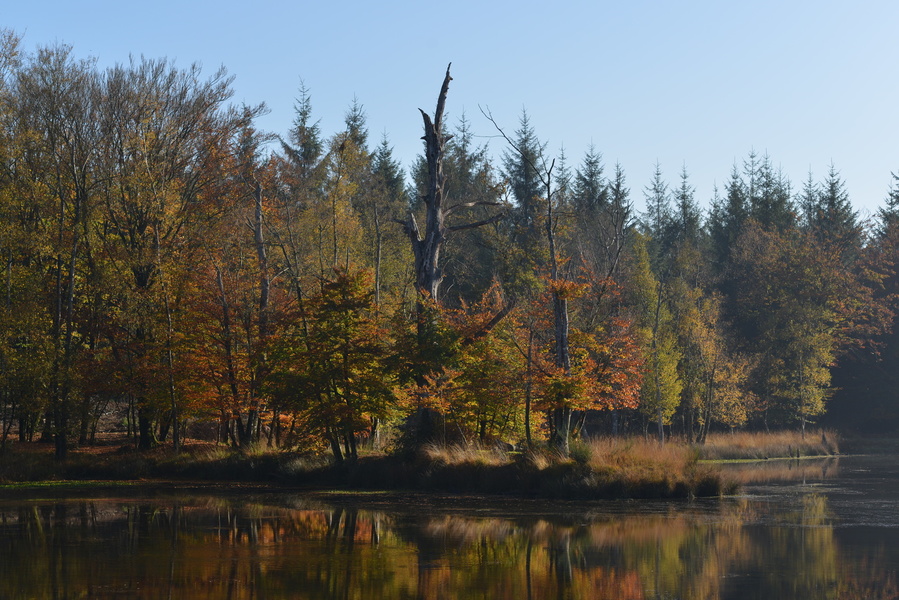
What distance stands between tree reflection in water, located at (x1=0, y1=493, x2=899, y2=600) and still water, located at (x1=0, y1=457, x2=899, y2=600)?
4 cm

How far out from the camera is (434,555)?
51.6ft

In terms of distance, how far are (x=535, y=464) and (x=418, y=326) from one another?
6549 millimetres

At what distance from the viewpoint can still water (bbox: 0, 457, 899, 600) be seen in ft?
42.5

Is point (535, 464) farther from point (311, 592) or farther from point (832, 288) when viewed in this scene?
point (832, 288)

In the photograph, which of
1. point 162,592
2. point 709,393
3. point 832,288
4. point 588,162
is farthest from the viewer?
point 588,162

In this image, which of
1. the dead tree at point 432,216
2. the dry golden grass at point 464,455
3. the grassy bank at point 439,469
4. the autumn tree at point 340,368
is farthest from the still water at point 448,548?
the dead tree at point 432,216

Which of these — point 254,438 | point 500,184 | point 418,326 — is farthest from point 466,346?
point 500,184

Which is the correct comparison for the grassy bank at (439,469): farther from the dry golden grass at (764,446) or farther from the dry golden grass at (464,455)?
the dry golden grass at (764,446)

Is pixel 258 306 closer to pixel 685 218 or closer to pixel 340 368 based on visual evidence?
pixel 340 368

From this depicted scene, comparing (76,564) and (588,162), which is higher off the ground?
(588,162)

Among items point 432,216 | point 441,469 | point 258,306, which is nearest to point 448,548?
point 441,469

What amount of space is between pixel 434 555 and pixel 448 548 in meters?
0.82

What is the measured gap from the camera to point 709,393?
169 ft

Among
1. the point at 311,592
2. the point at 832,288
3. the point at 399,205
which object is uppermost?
the point at 399,205
